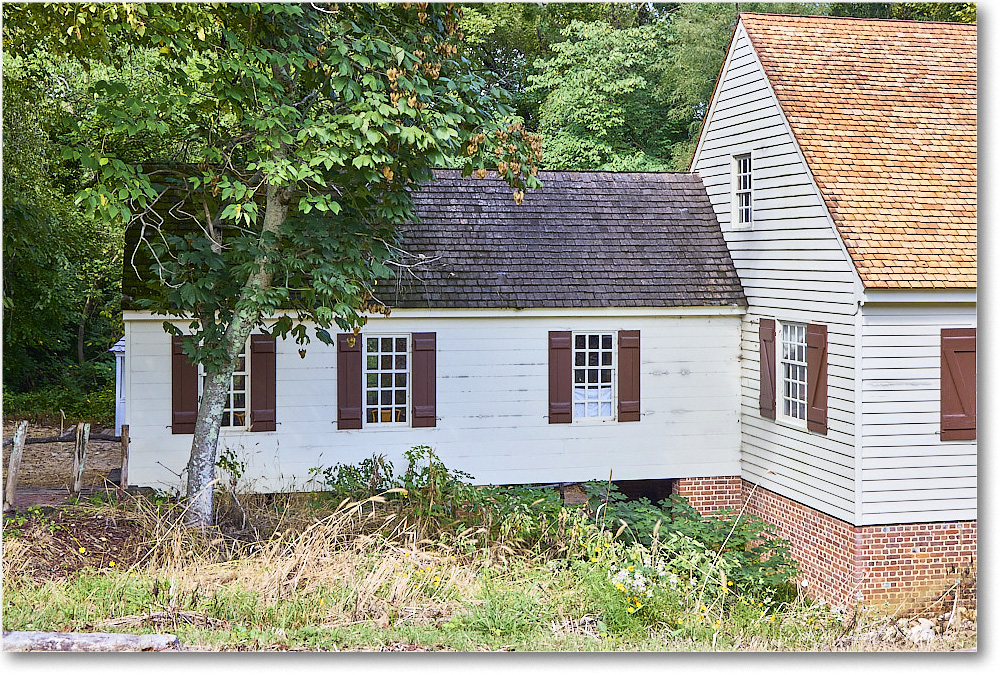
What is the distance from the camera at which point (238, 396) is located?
11.4m

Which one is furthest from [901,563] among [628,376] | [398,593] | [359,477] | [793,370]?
[359,477]

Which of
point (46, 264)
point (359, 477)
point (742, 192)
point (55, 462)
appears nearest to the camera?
point (359, 477)

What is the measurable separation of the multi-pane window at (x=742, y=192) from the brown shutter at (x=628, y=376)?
2131 millimetres

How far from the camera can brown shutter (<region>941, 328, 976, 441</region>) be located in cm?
1012

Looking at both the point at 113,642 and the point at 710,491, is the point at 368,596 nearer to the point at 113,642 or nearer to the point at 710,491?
the point at 113,642

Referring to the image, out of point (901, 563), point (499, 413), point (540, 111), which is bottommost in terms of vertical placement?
Answer: point (901, 563)

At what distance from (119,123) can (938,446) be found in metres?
8.46

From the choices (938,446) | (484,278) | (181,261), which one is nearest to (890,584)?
(938,446)

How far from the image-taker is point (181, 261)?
9195 mm

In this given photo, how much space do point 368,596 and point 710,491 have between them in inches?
236

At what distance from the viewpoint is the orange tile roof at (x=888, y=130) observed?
33.2 feet

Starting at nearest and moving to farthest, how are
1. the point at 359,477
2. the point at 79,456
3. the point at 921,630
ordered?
the point at 921,630
the point at 359,477
the point at 79,456

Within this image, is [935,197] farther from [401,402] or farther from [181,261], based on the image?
[181,261]

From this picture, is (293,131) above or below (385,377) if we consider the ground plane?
above
